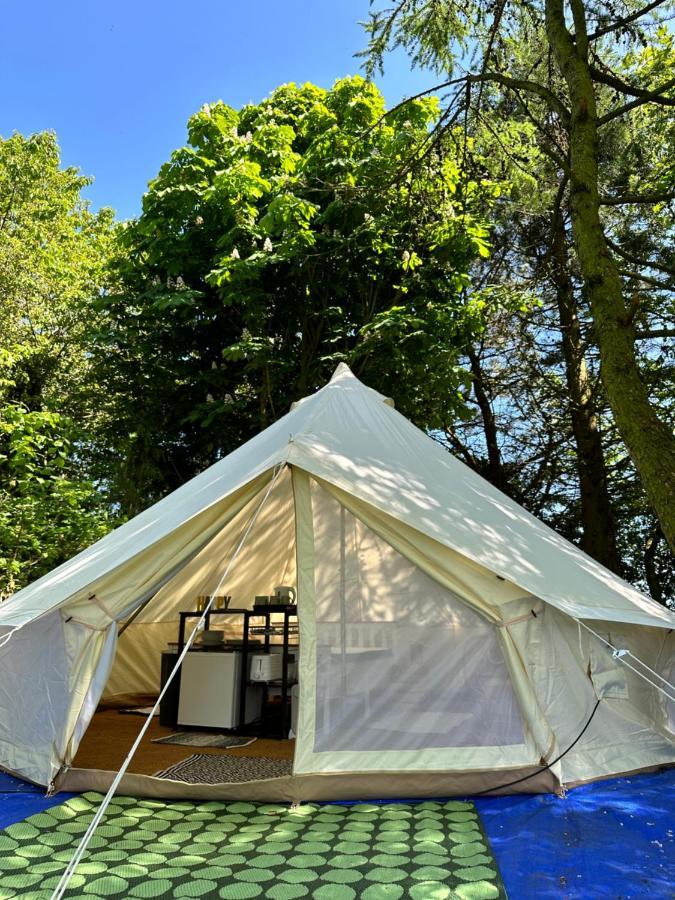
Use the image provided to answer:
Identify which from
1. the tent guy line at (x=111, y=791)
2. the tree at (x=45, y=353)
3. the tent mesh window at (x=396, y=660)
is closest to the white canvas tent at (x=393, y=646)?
the tent mesh window at (x=396, y=660)

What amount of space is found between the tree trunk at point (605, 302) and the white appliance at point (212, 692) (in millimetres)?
2897

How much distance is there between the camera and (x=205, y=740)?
172 inches

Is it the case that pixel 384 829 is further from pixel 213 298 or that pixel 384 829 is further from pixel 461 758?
pixel 213 298

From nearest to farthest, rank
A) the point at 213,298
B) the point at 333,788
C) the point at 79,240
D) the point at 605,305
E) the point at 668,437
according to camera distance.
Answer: the point at 333,788, the point at 668,437, the point at 605,305, the point at 213,298, the point at 79,240

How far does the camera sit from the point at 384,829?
8.61 feet

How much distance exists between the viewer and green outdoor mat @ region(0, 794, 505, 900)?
83.5 inches

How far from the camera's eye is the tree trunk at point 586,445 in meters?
8.02

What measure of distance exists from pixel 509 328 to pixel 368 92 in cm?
334

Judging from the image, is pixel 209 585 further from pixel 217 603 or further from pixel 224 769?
pixel 224 769

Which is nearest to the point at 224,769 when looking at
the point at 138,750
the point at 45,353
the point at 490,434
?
the point at 138,750

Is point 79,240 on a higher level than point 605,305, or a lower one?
higher

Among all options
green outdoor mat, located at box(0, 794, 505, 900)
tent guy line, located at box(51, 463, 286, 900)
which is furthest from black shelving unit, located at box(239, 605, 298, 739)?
tent guy line, located at box(51, 463, 286, 900)

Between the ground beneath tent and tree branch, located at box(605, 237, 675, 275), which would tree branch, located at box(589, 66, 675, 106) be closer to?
tree branch, located at box(605, 237, 675, 275)

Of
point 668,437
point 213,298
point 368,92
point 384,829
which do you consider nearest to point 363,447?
point 668,437
